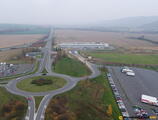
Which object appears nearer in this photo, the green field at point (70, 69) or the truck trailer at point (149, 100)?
the truck trailer at point (149, 100)

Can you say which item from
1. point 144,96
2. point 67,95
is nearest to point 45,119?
point 67,95

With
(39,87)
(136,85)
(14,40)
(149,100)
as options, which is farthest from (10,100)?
(14,40)

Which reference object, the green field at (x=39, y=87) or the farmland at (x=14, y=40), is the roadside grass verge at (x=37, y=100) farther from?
the farmland at (x=14, y=40)

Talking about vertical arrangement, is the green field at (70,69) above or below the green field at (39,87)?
above

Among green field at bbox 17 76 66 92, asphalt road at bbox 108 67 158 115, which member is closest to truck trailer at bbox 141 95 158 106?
asphalt road at bbox 108 67 158 115

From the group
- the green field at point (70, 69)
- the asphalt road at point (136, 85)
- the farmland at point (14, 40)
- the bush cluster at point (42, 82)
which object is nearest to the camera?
the asphalt road at point (136, 85)

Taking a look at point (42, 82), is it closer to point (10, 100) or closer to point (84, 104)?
point (10, 100)

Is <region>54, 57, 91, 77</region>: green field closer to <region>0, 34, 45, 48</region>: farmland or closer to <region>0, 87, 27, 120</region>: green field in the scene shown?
<region>0, 87, 27, 120</region>: green field

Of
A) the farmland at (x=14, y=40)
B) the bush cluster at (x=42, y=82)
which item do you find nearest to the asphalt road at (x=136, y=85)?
the bush cluster at (x=42, y=82)

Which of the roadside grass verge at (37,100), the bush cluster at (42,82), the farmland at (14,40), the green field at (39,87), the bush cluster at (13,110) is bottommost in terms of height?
the bush cluster at (13,110)
